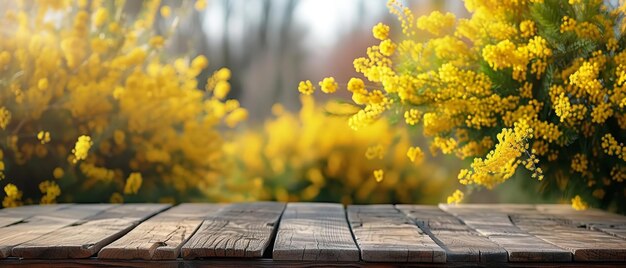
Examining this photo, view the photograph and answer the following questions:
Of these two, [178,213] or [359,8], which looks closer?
[178,213]

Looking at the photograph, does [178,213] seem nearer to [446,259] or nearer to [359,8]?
[446,259]

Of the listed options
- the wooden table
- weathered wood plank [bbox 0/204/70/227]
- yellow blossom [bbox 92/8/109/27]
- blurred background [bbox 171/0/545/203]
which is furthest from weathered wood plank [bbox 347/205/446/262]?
blurred background [bbox 171/0/545/203]

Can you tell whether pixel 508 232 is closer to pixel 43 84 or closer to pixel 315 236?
pixel 315 236

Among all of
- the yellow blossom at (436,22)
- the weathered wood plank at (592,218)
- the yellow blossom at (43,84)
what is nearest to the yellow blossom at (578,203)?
the weathered wood plank at (592,218)

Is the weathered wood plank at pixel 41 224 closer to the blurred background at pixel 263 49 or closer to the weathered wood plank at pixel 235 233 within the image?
the weathered wood plank at pixel 235 233

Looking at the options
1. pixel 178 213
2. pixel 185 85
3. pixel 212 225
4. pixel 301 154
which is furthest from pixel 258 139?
pixel 212 225

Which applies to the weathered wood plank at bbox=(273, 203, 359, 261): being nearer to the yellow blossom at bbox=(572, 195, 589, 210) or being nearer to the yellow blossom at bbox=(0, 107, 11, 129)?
the yellow blossom at bbox=(572, 195, 589, 210)
